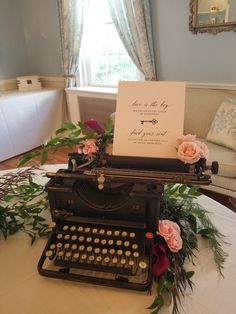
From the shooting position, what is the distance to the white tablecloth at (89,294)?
637mm

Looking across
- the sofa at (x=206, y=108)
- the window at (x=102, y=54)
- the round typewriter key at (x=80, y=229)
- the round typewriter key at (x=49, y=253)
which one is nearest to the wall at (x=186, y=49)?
the sofa at (x=206, y=108)

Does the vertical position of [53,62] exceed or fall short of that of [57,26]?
it falls short

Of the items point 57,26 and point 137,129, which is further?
point 57,26

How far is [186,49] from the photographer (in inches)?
102

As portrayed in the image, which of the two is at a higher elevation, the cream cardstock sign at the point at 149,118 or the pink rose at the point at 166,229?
the cream cardstock sign at the point at 149,118

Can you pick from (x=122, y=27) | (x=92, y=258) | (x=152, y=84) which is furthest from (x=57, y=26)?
(x=92, y=258)

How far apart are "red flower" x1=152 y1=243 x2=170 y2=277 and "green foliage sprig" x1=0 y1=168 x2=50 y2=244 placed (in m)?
0.38

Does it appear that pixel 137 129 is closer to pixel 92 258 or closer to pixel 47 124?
pixel 92 258

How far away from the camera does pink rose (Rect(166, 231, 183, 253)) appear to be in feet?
2.34

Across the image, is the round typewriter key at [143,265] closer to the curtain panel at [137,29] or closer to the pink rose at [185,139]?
the pink rose at [185,139]

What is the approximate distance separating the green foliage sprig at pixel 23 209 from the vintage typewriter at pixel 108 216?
0.40 feet

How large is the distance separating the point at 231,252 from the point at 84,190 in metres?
0.50

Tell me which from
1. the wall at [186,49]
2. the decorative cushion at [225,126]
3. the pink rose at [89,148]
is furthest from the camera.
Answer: the wall at [186,49]

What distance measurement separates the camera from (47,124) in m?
3.64
